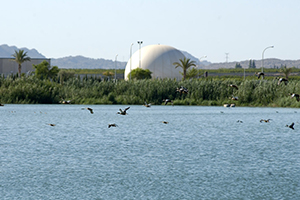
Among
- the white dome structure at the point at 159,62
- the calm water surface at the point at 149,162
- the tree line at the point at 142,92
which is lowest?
the calm water surface at the point at 149,162

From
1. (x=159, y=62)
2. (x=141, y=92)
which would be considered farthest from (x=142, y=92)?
(x=159, y=62)

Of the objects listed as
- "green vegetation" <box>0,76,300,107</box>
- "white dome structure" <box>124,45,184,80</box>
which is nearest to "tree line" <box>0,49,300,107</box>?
"green vegetation" <box>0,76,300,107</box>

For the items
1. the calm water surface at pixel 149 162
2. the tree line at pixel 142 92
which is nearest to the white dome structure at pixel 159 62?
the tree line at pixel 142 92

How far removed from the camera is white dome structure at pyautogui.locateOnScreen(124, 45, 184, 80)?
131m

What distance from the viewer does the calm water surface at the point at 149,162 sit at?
1343 centimetres

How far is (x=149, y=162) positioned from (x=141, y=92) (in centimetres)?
3820

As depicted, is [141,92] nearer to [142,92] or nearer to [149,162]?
[142,92]

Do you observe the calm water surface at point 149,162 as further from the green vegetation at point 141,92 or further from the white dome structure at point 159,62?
the white dome structure at point 159,62

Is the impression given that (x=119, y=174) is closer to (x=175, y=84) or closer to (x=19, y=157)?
(x=19, y=157)

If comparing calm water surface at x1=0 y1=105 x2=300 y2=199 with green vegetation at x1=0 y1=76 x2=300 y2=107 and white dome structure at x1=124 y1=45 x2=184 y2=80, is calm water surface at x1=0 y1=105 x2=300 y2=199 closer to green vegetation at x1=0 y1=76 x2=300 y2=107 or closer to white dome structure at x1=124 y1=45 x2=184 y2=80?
green vegetation at x1=0 y1=76 x2=300 y2=107

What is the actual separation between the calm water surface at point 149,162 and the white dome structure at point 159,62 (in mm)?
99341

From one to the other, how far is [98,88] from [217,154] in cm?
3819

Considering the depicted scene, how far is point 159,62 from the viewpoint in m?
132

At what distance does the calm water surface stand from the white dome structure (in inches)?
3911
